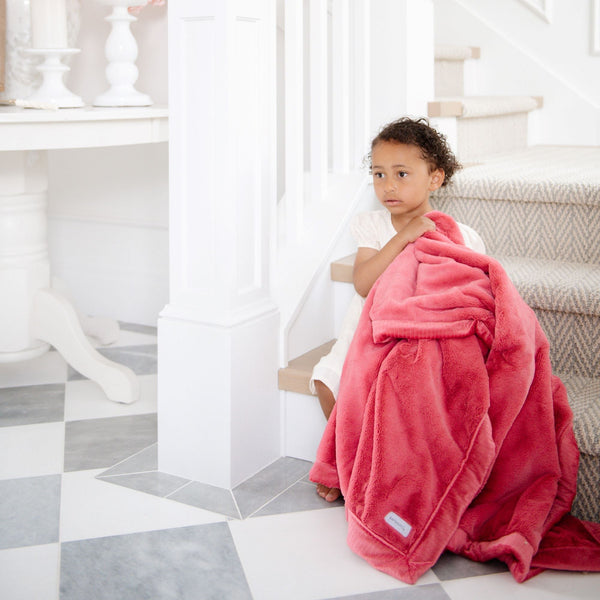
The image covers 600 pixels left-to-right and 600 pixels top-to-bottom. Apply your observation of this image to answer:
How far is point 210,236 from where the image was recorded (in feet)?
5.13

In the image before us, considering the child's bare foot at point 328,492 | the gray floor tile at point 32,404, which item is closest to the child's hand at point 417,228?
the child's bare foot at point 328,492

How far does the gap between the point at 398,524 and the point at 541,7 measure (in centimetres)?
204

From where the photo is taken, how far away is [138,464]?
1.71 metres

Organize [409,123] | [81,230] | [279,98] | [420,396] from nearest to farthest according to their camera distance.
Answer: [420,396], [409,123], [279,98], [81,230]

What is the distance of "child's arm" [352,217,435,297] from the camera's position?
159 cm

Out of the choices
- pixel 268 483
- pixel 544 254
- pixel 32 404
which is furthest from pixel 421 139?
pixel 32 404

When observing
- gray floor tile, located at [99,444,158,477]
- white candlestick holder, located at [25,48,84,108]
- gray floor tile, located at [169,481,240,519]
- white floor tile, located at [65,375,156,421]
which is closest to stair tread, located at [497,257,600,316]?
gray floor tile, located at [169,481,240,519]

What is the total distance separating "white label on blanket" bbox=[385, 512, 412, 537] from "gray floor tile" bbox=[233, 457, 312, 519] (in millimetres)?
285

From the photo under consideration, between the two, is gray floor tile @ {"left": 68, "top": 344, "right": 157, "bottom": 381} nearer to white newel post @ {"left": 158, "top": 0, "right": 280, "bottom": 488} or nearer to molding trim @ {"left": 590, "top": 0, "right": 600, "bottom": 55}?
white newel post @ {"left": 158, "top": 0, "right": 280, "bottom": 488}

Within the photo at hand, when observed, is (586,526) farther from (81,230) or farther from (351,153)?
(81,230)

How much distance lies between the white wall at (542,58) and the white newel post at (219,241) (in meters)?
1.48

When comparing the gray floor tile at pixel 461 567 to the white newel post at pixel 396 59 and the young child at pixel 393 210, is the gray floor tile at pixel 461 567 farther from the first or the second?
the white newel post at pixel 396 59

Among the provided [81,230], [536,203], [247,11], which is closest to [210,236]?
[247,11]

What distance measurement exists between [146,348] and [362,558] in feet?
4.24
